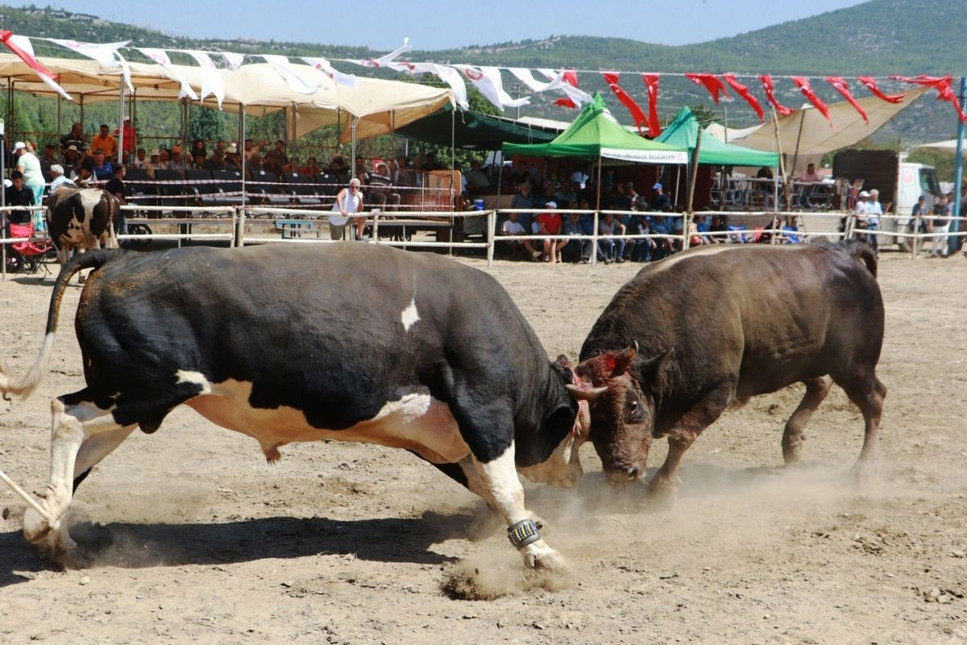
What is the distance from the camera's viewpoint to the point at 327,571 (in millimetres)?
5465

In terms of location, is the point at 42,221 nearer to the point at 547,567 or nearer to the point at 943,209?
the point at 547,567

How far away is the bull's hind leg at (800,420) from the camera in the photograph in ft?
26.0

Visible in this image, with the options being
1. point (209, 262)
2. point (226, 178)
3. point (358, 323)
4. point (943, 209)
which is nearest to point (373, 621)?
point (358, 323)

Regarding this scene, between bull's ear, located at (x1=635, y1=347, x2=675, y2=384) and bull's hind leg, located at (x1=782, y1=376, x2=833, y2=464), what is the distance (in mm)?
1759

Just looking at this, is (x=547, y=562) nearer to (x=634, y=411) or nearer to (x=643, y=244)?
(x=634, y=411)

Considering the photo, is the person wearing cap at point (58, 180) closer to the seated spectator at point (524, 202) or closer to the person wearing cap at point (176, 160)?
the person wearing cap at point (176, 160)

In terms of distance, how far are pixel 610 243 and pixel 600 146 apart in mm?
1943

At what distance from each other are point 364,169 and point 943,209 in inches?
559

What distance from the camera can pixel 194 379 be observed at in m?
5.12

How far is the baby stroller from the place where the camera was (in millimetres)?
15492

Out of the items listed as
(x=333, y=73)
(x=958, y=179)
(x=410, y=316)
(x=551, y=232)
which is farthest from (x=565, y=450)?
(x=958, y=179)

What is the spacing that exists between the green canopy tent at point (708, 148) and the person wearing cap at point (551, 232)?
179 inches

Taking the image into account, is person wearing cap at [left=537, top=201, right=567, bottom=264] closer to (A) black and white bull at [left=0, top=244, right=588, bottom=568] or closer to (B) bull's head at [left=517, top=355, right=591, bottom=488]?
(B) bull's head at [left=517, top=355, right=591, bottom=488]

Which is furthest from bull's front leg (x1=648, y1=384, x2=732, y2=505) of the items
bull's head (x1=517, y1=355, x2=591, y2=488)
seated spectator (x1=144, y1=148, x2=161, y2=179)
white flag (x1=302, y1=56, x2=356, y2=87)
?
seated spectator (x1=144, y1=148, x2=161, y2=179)
